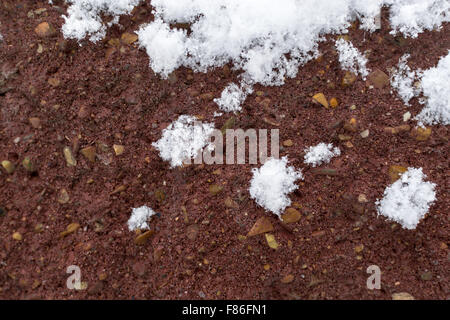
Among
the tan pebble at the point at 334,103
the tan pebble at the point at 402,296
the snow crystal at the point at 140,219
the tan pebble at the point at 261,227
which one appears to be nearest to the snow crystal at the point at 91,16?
the snow crystal at the point at 140,219

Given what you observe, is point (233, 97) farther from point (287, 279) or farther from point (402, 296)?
point (402, 296)

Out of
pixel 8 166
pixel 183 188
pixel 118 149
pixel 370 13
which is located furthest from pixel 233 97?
pixel 8 166

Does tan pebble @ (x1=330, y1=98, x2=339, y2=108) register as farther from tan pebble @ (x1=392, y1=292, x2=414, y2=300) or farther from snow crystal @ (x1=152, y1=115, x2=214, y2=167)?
tan pebble @ (x1=392, y1=292, x2=414, y2=300)

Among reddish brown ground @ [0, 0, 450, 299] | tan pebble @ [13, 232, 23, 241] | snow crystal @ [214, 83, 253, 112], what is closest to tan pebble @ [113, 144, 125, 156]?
reddish brown ground @ [0, 0, 450, 299]

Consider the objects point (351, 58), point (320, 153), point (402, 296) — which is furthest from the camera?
point (351, 58)

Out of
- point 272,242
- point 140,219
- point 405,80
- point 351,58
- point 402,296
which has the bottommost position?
point 402,296
